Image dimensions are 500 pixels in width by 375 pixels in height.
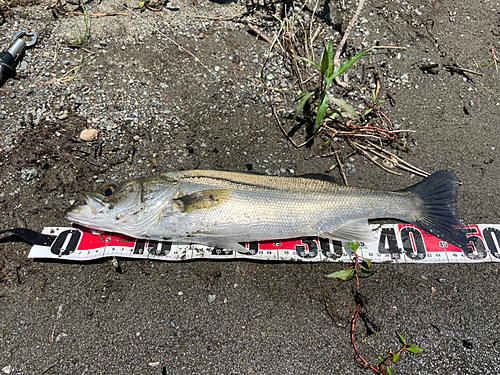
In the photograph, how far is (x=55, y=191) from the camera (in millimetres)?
3586

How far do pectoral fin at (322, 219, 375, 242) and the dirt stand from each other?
0.43m

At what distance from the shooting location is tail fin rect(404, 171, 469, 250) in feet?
11.0

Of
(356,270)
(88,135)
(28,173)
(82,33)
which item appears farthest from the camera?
(82,33)

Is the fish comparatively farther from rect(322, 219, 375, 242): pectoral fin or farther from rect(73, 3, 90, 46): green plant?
rect(73, 3, 90, 46): green plant

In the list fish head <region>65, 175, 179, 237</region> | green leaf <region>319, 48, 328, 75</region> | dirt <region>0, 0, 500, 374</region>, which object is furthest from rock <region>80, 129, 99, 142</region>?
green leaf <region>319, 48, 328, 75</region>

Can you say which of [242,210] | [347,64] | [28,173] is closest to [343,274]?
[242,210]

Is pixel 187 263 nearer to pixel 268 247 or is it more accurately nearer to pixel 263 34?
pixel 268 247

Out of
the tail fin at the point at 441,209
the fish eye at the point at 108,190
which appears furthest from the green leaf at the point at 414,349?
the fish eye at the point at 108,190

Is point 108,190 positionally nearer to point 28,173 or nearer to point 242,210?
point 28,173

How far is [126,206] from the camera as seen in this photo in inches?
124

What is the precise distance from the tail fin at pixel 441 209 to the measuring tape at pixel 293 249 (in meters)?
0.19

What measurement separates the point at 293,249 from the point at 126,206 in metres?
2.11

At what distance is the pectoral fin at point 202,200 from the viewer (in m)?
3.16

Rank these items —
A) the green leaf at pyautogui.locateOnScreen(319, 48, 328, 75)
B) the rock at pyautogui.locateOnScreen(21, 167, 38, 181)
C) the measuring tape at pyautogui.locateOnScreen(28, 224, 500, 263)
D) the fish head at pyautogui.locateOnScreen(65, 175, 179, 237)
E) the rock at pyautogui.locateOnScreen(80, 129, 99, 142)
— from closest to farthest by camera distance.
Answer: the fish head at pyautogui.locateOnScreen(65, 175, 179, 237) < the measuring tape at pyautogui.locateOnScreen(28, 224, 500, 263) < the green leaf at pyautogui.locateOnScreen(319, 48, 328, 75) < the rock at pyautogui.locateOnScreen(21, 167, 38, 181) < the rock at pyautogui.locateOnScreen(80, 129, 99, 142)
